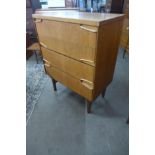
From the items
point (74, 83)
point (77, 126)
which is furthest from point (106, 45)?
point (77, 126)

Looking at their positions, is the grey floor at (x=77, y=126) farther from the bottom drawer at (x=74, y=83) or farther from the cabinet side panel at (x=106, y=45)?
the cabinet side panel at (x=106, y=45)

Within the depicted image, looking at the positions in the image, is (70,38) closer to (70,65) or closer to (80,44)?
(80,44)

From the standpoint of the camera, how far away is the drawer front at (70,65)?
121cm

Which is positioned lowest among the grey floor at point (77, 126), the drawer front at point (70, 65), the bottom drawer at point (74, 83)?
the grey floor at point (77, 126)

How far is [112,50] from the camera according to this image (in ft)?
4.20

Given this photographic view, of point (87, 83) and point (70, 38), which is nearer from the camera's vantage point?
point (70, 38)

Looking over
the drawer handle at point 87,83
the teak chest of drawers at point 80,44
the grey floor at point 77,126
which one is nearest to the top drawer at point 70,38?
the teak chest of drawers at point 80,44

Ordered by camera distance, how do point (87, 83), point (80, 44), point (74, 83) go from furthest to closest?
point (74, 83) < point (87, 83) < point (80, 44)

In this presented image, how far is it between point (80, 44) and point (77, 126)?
0.95m

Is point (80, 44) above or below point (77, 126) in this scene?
above

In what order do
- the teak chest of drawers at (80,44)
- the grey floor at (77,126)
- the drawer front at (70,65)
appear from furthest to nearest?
the grey floor at (77,126) → the drawer front at (70,65) → the teak chest of drawers at (80,44)

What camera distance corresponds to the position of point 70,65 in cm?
135

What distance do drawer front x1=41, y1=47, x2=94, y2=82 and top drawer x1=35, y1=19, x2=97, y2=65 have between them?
0.18ft
